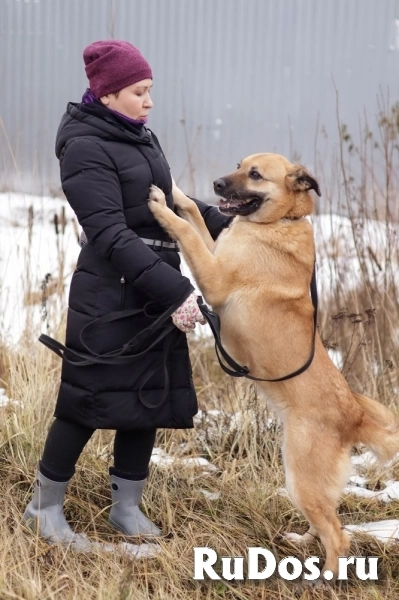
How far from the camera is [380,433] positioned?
289cm

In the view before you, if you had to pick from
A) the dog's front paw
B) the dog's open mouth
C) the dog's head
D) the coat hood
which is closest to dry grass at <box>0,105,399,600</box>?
the dog's head

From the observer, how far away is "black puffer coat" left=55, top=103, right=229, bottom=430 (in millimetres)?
2562

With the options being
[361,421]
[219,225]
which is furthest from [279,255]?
[361,421]

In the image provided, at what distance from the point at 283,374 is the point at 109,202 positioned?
0.92 metres

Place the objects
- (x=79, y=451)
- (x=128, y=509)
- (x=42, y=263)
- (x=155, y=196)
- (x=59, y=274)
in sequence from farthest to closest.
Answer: (x=42, y=263)
(x=59, y=274)
(x=128, y=509)
(x=79, y=451)
(x=155, y=196)

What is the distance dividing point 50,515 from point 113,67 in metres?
1.64

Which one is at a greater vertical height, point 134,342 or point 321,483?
point 134,342

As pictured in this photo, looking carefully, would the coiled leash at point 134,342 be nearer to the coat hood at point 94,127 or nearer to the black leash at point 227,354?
the black leash at point 227,354

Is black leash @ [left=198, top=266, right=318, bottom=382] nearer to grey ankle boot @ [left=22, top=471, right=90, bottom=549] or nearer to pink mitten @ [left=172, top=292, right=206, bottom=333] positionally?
pink mitten @ [left=172, top=292, right=206, bottom=333]

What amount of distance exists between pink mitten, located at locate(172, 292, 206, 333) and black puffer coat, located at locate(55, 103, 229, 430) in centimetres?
3

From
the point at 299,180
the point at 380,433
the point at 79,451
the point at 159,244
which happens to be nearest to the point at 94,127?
the point at 159,244

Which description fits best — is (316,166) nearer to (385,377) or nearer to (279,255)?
(385,377)

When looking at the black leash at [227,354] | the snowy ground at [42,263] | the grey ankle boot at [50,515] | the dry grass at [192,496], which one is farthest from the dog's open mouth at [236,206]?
the snowy ground at [42,263]

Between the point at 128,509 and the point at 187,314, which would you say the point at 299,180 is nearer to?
the point at 187,314
